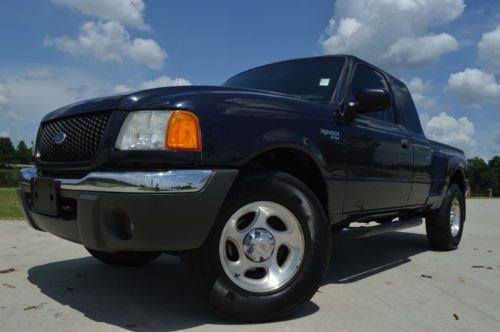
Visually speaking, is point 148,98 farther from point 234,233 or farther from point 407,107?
point 407,107

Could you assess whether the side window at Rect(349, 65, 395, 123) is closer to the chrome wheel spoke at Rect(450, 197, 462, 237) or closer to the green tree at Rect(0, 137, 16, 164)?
the chrome wheel spoke at Rect(450, 197, 462, 237)

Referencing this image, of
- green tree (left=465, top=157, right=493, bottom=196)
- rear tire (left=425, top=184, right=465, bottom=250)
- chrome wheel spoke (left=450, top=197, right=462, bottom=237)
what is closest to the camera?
rear tire (left=425, top=184, right=465, bottom=250)

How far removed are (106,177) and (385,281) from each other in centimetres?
251

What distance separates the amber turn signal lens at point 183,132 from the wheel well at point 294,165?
1.48ft

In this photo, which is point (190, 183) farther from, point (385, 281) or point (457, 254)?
point (457, 254)

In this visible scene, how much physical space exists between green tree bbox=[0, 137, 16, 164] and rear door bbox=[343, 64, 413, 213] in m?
105

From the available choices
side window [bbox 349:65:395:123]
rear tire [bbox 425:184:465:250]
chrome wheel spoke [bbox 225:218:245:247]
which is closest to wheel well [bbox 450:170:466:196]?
rear tire [bbox 425:184:465:250]

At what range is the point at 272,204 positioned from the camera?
2801 millimetres

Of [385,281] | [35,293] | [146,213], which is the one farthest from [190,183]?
[385,281]

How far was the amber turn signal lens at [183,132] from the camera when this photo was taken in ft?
8.11

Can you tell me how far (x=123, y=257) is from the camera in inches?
160

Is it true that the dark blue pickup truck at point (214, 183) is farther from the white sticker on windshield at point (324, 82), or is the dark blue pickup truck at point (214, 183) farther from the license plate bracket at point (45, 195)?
the white sticker on windshield at point (324, 82)

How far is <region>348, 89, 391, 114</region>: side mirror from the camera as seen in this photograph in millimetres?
3584

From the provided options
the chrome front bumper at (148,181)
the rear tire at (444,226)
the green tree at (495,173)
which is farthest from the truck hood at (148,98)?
the green tree at (495,173)
